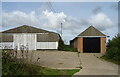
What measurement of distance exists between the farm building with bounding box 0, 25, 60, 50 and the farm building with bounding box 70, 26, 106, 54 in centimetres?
372

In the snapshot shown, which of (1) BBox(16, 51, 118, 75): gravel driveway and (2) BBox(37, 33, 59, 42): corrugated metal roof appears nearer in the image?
(1) BBox(16, 51, 118, 75): gravel driveway

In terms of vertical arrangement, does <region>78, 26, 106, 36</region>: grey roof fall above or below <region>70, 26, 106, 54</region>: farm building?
above

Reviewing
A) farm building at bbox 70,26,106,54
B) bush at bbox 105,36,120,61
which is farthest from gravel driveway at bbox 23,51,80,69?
farm building at bbox 70,26,106,54

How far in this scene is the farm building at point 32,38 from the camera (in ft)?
94.7

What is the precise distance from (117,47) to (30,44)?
15799 mm

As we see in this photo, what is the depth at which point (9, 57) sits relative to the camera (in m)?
8.29

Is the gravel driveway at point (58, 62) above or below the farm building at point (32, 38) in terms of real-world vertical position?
below

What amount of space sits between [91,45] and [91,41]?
0.63 meters

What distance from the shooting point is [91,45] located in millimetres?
29578

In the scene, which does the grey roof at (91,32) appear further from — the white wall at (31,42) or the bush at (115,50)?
the bush at (115,50)

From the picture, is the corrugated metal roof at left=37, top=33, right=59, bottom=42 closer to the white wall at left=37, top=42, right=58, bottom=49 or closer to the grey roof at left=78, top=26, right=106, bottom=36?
the white wall at left=37, top=42, right=58, bottom=49

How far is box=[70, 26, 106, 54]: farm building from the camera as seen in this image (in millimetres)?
28469

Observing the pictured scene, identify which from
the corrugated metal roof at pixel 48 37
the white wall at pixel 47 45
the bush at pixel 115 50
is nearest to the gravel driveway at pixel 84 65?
the bush at pixel 115 50

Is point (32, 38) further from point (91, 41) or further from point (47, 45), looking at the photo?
point (91, 41)
